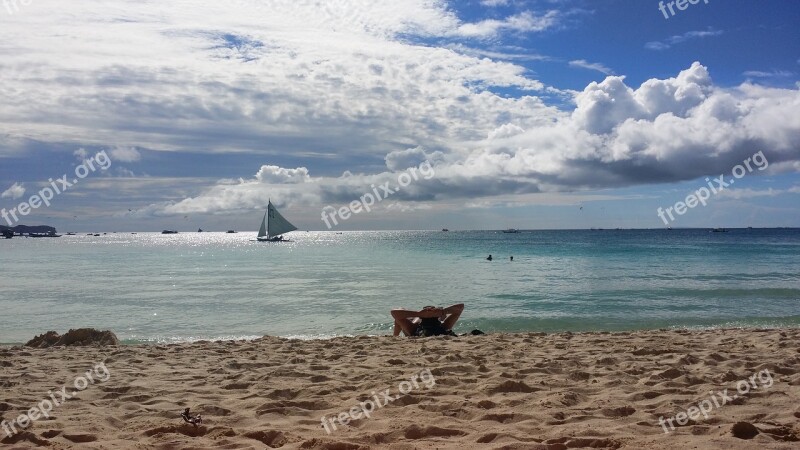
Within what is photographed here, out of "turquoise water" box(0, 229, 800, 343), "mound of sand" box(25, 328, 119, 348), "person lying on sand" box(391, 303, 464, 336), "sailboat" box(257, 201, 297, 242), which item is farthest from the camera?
"sailboat" box(257, 201, 297, 242)

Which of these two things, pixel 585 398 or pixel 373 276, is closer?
pixel 585 398

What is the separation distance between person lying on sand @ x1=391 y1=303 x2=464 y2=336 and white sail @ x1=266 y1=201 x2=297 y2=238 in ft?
297

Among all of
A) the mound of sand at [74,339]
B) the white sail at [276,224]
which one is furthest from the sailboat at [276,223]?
the mound of sand at [74,339]

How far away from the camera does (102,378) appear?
788 centimetres

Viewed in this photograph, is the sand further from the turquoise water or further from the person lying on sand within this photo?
the turquoise water

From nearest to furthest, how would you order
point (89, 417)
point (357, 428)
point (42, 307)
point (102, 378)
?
point (357, 428), point (89, 417), point (102, 378), point (42, 307)

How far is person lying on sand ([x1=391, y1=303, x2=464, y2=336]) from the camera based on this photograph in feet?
42.3

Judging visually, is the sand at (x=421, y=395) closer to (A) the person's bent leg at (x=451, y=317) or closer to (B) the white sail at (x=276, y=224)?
(A) the person's bent leg at (x=451, y=317)

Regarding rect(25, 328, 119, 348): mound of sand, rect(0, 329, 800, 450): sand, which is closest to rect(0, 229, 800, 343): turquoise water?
rect(25, 328, 119, 348): mound of sand

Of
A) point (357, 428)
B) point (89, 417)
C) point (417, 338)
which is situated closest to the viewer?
point (357, 428)

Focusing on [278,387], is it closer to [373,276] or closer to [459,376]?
[459,376]

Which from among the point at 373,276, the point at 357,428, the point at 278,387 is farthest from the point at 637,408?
the point at 373,276

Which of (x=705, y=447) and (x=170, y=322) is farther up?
(x=705, y=447)

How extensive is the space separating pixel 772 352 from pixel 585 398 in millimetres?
4789
